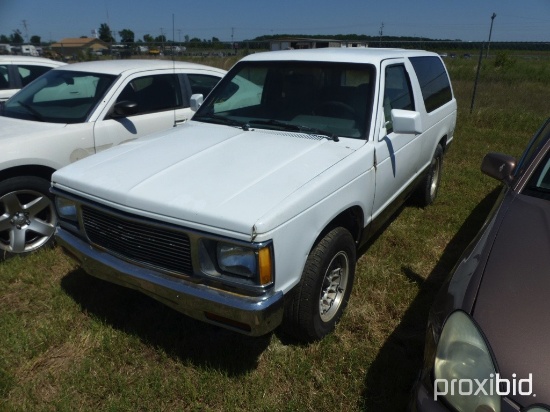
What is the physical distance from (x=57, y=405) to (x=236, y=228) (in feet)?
4.82

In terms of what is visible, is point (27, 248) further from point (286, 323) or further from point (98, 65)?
point (286, 323)

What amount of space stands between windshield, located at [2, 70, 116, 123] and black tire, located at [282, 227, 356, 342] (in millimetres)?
2917

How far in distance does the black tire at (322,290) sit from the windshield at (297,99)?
896mm

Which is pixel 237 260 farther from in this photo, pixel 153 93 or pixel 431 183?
pixel 431 183

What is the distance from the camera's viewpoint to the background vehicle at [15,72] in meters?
7.02

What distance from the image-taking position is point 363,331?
309 centimetres

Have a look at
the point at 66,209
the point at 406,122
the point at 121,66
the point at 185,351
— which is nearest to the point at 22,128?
the point at 121,66

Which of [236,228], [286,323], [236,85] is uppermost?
[236,85]

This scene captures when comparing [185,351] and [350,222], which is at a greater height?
[350,222]

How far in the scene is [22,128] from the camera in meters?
4.05

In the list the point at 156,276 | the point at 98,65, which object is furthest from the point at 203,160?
the point at 98,65

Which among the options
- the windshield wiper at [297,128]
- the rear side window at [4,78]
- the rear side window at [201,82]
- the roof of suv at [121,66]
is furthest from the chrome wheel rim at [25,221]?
the rear side window at [4,78]

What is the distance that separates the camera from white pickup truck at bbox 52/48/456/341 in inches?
88.1

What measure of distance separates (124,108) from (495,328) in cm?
387
